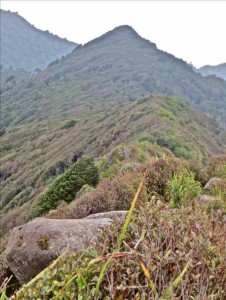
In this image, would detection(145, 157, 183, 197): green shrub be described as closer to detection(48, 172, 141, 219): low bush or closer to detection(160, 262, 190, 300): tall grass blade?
detection(48, 172, 141, 219): low bush

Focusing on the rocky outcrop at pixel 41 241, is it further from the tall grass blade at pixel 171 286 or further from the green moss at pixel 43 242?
the tall grass blade at pixel 171 286

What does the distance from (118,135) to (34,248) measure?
174 ft

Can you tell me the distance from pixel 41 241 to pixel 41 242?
0.02 metres

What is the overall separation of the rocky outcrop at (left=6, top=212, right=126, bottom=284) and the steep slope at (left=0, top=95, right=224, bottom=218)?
107ft

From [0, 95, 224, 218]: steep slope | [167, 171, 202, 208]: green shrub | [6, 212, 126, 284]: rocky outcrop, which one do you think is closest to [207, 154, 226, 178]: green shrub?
[167, 171, 202, 208]: green shrub

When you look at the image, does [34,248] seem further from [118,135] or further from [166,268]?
[118,135]

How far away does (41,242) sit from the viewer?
19.3 feet

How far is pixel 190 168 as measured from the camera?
1290 cm

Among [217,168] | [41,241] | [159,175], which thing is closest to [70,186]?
[217,168]

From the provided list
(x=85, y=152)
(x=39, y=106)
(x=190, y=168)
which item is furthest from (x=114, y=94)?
(x=190, y=168)

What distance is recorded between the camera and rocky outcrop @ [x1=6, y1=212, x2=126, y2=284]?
18.8 feet

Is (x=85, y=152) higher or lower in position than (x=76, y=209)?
lower

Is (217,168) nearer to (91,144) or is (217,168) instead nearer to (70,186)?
(70,186)

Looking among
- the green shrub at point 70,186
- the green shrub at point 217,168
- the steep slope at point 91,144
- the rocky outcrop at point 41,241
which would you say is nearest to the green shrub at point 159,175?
the rocky outcrop at point 41,241
